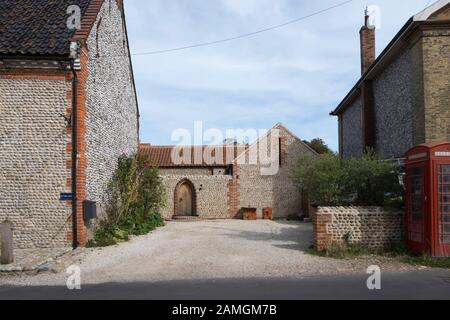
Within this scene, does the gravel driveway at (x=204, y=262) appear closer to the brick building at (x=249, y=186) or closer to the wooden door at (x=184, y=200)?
the brick building at (x=249, y=186)

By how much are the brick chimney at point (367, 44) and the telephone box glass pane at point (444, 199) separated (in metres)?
14.5

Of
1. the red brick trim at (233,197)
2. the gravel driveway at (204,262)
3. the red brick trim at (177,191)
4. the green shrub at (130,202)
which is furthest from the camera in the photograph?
the red brick trim at (177,191)

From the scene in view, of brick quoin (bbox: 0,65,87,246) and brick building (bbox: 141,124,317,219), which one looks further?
brick building (bbox: 141,124,317,219)

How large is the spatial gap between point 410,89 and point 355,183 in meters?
4.65

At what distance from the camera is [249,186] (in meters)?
28.5

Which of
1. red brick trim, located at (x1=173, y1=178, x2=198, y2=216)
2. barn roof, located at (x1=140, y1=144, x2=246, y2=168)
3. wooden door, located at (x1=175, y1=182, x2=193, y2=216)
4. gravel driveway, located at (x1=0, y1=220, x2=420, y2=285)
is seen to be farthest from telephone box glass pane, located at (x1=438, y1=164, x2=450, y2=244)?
barn roof, located at (x1=140, y1=144, x2=246, y2=168)

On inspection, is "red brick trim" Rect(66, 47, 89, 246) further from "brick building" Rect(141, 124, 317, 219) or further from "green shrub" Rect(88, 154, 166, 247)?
"brick building" Rect(141, 124, 317, 219)

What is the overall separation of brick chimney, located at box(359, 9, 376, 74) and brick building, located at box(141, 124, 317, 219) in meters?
6.84

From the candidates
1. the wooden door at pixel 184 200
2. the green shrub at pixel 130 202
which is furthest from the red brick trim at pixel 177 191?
the green shrub at pixel 130 202

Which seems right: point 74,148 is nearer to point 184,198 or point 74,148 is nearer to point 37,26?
point 37,26

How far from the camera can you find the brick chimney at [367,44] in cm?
2367

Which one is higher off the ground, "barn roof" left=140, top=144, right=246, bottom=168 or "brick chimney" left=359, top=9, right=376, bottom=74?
"brick chimney" left=359, top=9, right=376, bottom=74

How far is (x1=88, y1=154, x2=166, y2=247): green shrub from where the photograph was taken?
1548 centimetres

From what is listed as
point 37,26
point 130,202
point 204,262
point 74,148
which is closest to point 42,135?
point 74,148
